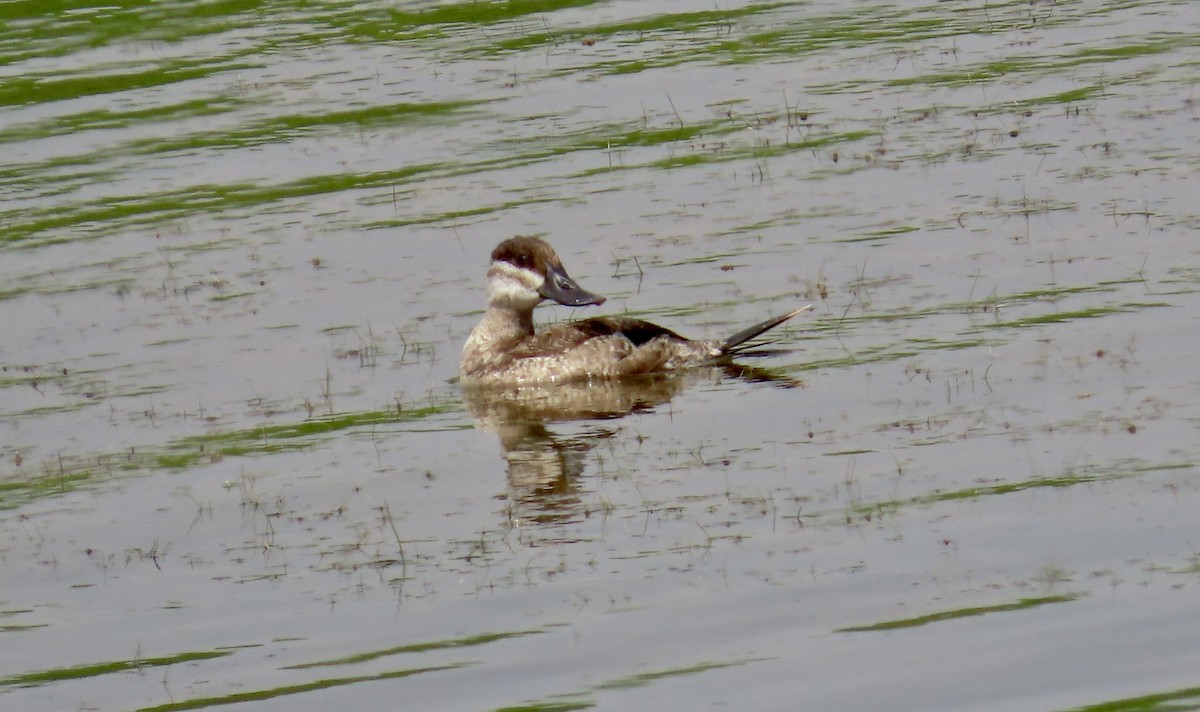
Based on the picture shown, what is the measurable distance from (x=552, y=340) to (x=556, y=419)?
3.65 feet

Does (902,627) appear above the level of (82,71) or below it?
below

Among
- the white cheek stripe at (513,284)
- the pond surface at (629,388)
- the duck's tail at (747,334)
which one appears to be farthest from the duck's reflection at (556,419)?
the white cheek stripe at (513,284)

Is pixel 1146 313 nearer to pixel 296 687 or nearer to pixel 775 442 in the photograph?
pixel 775 442

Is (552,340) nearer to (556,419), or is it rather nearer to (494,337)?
(494,337)

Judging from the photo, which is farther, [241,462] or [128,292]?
[128,292]

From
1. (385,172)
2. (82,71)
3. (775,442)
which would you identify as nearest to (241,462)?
(775,442)

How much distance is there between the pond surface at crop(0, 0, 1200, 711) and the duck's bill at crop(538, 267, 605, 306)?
787 millimetres

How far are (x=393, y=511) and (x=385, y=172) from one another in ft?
32.3

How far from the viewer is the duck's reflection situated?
10.6 metres

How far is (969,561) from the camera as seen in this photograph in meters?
8.82

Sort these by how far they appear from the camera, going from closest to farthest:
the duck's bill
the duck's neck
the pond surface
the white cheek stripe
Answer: the pond surface < the duck's neck < the duck's bill < the white cheek stripe

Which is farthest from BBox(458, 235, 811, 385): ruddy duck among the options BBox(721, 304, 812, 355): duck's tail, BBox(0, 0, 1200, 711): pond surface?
BBox(0, 0, 1200, 711): pond surface

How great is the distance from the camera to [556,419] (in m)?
12.6

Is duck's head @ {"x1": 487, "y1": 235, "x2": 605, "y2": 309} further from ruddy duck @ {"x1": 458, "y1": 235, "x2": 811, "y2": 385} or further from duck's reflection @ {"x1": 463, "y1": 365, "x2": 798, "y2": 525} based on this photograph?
duck's reflection @ {"x1": 463, "y1": 365, "x2": 798, "y2": 525}
